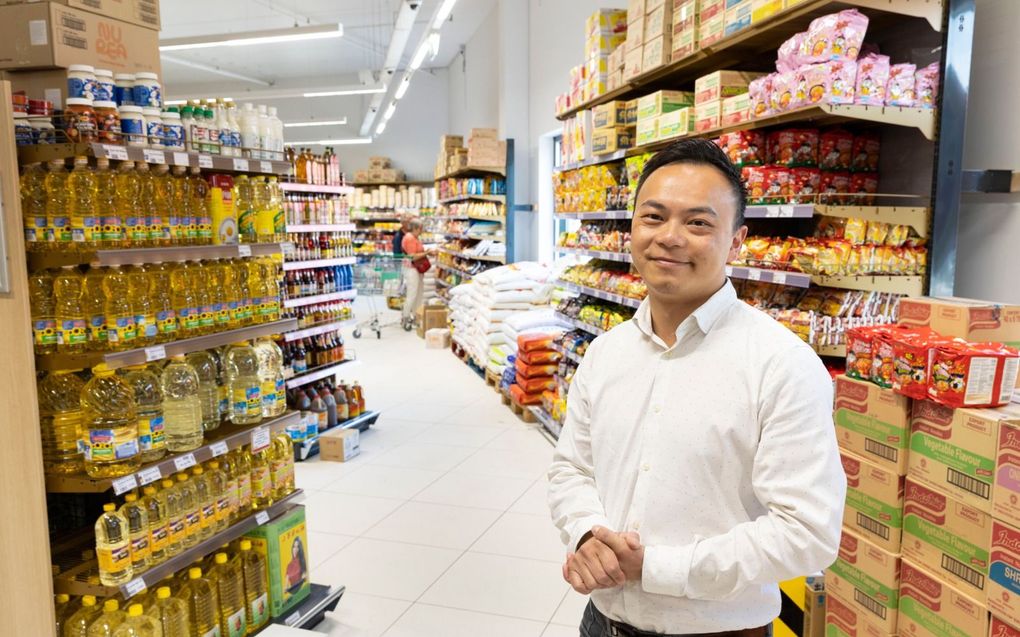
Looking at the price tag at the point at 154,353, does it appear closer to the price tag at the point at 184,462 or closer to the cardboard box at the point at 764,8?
the price tag at the point at 184,462

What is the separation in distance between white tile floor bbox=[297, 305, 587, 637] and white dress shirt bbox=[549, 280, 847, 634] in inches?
79.0

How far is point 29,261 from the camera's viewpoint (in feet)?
8.37

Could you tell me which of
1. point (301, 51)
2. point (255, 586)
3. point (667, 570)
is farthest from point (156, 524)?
point (301, 51)

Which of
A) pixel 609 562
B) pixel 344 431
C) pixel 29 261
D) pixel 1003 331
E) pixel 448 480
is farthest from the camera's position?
pixel 344 431

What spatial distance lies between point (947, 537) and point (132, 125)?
311cm

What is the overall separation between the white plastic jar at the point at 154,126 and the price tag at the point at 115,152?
201 mm

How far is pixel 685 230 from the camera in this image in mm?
1393

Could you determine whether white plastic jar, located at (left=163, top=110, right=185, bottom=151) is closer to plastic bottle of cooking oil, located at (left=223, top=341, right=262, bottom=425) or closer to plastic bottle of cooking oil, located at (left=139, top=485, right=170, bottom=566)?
plastic bottle of cooking oil, located at (left=223, top=341, right=262, bottom=425)

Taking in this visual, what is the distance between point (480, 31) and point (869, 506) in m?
12.9

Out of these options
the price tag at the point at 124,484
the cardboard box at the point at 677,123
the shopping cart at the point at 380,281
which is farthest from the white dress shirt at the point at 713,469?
the shopping cart at the point at 380,281

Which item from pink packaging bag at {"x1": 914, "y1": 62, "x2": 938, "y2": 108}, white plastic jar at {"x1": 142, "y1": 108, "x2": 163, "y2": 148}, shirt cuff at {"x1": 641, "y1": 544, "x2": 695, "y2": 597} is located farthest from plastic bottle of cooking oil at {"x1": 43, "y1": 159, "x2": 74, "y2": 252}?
pink packaging bag at {"x1": 914, "y1": 62, "x2": 938, "y2": 108}

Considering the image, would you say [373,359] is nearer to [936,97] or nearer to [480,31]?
[480,31]

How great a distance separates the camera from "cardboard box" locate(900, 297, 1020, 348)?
219 centimetres

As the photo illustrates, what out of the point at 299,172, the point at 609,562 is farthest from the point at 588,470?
the point at 299,172
